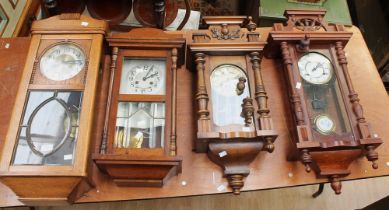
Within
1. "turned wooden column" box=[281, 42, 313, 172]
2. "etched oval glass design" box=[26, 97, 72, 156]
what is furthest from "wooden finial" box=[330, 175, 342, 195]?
"etched oval glass design" box=[26, 97, 72, 156]

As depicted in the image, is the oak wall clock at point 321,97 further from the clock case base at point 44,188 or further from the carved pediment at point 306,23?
the clock case base at point 44,188

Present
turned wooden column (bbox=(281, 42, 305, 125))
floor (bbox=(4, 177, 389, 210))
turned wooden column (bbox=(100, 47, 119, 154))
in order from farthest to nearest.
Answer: floor (bbox=(4, 177, 389, 210)) < turned wooden column (bbox=(281, 42, 305, 125)) < turned wooden column (bbox=(100, 47, 119, 154))

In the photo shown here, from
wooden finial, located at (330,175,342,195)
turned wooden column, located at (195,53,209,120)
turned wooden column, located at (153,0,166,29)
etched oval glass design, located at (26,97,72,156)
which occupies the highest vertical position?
turned wooden column, located at (153,0,166,29)

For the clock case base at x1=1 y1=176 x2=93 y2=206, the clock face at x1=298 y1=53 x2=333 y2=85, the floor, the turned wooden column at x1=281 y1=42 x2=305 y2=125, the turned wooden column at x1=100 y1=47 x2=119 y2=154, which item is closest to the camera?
the clock case base at x1=1 y1=176 x2=93 y2=206

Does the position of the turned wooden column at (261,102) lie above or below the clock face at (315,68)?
below

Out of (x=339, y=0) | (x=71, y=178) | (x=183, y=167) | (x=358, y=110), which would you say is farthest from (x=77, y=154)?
(x=339, y=0)

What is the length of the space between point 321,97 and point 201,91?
1.69ft

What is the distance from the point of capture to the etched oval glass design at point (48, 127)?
1.23 m

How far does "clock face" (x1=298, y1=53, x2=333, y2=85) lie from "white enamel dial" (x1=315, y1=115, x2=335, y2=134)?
167 millimetres

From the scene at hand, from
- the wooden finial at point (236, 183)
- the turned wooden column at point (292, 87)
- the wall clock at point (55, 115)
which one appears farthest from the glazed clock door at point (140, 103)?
the turned wooden column at point (292, 87)

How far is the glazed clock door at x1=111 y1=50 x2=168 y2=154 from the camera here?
4.28 feet

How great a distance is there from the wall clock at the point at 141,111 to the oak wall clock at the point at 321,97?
1.58ft

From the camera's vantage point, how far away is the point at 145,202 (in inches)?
68.4

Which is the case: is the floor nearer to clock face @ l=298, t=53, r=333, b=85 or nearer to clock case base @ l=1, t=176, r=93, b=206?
clock case base @ l=1, t=176, r=93, b=206
